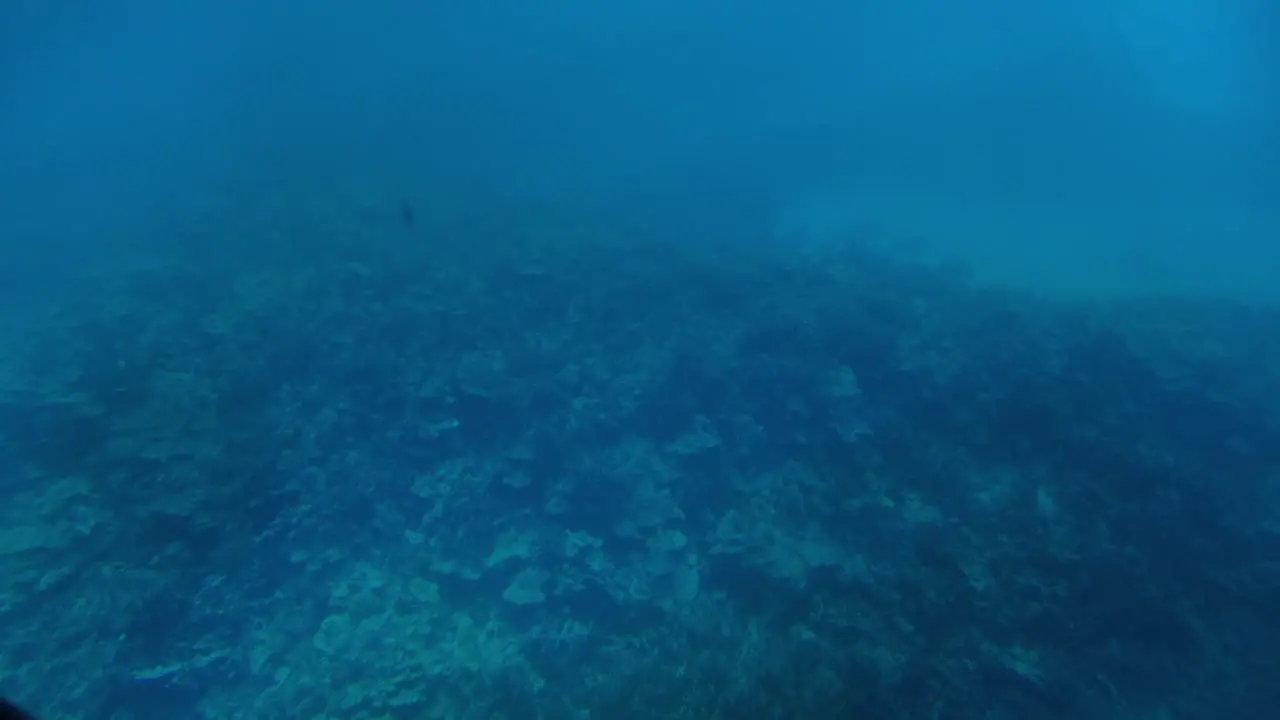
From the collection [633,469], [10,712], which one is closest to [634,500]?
[633,469]

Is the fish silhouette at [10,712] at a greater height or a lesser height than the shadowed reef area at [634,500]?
greater

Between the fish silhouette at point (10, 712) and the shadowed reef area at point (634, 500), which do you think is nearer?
the fish silhouette at point (10, 712)

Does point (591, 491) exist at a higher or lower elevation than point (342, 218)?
lower

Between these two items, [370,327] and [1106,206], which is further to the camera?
[1106,206]

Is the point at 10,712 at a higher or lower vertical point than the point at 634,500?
higher

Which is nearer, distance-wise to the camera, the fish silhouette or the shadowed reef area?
the fish silhouette

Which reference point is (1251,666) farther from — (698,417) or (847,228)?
(847,228)

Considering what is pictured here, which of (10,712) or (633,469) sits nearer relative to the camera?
(10,712)

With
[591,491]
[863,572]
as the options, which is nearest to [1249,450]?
[863,572]

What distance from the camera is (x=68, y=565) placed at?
1184 centimetres

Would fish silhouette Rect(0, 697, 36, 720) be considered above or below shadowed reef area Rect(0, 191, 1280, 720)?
above

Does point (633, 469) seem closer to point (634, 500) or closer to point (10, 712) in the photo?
point (634, 500)

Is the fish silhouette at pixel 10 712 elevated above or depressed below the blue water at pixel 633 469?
above

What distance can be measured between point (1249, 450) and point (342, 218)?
2484 cm
